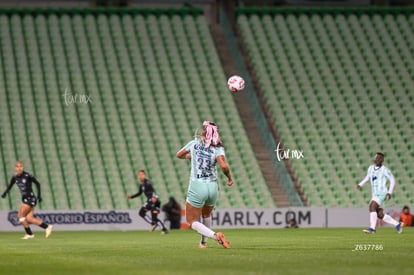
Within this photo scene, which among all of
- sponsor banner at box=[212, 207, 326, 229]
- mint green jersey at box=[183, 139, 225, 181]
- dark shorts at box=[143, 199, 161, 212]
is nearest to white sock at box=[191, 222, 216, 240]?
mint green jersey at box=[183, 139, 225, 181]

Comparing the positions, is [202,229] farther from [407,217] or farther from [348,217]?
[407,217]

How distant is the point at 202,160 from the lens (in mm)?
18594

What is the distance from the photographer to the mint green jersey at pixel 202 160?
18.6 meters

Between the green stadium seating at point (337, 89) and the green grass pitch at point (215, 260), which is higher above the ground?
the green stadium seating at point (337, 89)

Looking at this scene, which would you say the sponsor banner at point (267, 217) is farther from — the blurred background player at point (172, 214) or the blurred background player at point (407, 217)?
the blurred background player at point (407, 217)

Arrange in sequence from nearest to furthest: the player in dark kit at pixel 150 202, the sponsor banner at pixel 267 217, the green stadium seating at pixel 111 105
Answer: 1. the player in dark kit at pixel 150 202
2. the sponsor banner at pixel 267 217
3. the green stadium seating at pixel 111 105

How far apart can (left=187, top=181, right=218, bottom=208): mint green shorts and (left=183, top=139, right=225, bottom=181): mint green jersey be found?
0.10 m

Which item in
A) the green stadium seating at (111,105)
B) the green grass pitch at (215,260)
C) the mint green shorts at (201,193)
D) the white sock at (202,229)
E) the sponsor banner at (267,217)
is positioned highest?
the green stadium seating at (111,105)

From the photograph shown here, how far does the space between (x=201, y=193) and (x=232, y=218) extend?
675 inches

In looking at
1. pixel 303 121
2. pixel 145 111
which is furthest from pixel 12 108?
pixel 303 121

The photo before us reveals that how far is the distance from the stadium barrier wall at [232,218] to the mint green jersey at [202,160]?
1654 cm

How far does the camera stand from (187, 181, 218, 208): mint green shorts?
18531mm

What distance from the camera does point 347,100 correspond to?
1687 inches

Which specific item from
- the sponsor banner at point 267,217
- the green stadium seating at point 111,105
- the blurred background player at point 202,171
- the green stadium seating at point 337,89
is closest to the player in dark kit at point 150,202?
the sponsor banner at point 267,217
